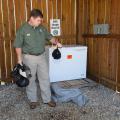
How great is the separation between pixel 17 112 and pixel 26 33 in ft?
3.94

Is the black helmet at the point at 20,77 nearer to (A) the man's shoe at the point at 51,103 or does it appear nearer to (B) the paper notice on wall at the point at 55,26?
(A) the man's shoe at the point at 51,103

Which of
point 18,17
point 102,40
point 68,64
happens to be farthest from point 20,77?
point 102,40

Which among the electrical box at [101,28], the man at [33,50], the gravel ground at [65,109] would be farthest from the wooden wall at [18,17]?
the man at [33,50]

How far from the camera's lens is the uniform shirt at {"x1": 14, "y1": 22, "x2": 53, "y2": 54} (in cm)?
310

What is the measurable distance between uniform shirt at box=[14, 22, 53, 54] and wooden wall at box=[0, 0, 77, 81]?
4.66 ft

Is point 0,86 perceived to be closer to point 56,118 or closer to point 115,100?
point 56,118

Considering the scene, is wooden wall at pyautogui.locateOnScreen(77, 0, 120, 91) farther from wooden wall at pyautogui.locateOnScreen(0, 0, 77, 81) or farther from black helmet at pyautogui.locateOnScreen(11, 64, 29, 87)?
black helmet at pyautogui.locateOnScreen(11, 64, 29, 87)

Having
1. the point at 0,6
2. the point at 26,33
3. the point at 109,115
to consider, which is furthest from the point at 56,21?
the point at 109,115

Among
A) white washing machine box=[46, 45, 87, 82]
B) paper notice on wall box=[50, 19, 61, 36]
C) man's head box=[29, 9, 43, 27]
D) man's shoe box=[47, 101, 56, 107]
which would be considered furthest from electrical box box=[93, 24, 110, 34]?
man's shoe box=[47, 101, 56, 107]

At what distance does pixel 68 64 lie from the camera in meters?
4.47

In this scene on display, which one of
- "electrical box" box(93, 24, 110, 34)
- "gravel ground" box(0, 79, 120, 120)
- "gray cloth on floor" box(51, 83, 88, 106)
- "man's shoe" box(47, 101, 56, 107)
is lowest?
"gravel ground" box(0, 79, 120, 120)

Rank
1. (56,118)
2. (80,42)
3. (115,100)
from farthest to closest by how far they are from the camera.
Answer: (80,42) < (115,100) < (56,118)

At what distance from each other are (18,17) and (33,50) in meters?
1.63

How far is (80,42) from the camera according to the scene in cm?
502
